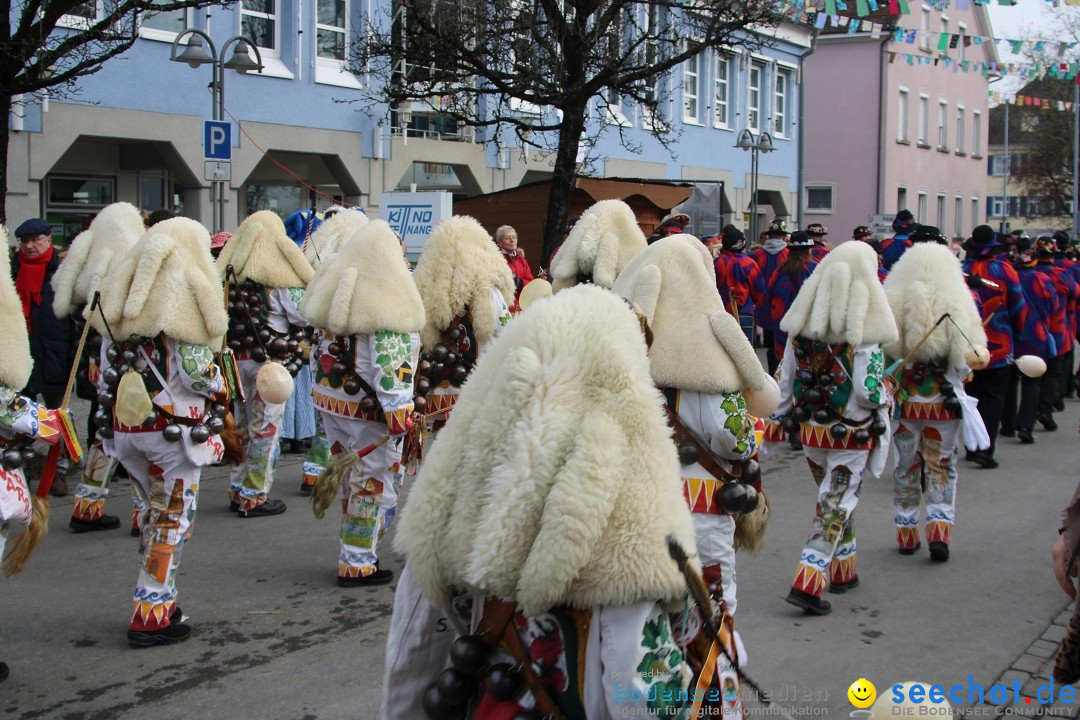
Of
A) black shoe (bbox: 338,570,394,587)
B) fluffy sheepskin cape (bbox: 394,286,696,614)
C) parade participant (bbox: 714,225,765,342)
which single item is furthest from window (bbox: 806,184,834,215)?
fluffy sheepskin cape (bbox: 394,286,696,614)

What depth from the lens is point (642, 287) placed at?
4.16m

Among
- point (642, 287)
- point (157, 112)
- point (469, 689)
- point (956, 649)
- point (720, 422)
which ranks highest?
point (157, 112)

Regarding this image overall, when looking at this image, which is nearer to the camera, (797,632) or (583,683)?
(583,683)

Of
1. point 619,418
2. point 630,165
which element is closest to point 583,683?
point 619,418

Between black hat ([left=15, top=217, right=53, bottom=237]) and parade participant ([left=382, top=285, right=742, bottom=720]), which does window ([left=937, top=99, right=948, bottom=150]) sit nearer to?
black hat ([left=15, top=217, right=53, bottom=237])

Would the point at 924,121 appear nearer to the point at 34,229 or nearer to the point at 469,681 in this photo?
the point at 34,229

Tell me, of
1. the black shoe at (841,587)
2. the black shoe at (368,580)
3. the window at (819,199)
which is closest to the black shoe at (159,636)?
the black shoe at (368,580)

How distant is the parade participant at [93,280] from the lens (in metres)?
7.22

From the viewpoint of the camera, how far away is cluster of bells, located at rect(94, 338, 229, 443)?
5.17 metres

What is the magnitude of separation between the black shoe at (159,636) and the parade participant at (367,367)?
1.13m

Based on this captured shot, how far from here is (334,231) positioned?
876 cm

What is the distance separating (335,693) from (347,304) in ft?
7.09

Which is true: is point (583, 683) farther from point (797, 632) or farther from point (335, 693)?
point (797, 632)

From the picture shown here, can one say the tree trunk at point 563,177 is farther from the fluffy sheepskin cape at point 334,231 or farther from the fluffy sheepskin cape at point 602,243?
the fluffy sheepskin cape at point 602,243
